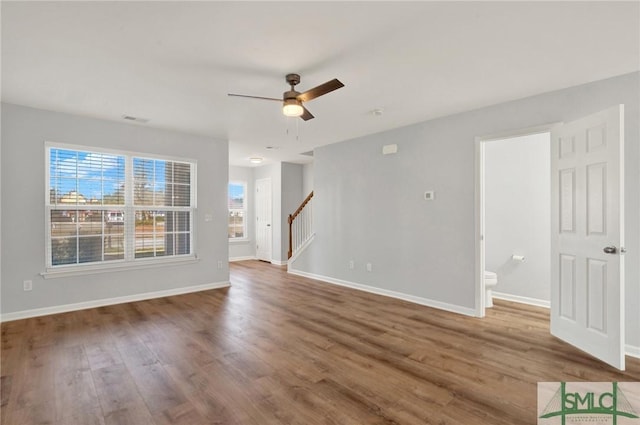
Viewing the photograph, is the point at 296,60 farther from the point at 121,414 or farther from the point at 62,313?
the point at 62,313

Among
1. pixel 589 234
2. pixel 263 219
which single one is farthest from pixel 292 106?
pixel 263 219

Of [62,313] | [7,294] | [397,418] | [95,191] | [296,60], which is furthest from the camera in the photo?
[95,191]

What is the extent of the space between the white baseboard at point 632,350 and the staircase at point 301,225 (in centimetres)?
490

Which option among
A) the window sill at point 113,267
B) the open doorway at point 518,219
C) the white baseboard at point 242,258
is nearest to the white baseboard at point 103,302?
the window sill at point 113,267

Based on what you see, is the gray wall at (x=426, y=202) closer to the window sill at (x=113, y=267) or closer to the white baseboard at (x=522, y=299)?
the white baseboard at (x=522, y=299)

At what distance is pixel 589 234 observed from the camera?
9.53 ft

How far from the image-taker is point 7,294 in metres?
3.79

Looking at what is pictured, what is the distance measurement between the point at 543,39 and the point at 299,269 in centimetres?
554

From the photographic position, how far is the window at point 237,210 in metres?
8.77

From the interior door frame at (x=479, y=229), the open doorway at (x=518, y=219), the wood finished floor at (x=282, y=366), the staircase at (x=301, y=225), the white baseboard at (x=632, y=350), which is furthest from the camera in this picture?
the staircase at (x=301, y=225)

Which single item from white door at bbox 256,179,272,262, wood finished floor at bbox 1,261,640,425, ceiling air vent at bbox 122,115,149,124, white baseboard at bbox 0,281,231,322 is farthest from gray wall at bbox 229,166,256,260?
wood finished floor at bbox 1,261,640,425

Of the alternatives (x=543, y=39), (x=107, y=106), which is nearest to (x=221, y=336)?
(x=107, y=106)

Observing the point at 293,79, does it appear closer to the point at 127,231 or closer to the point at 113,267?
the point at 127,231

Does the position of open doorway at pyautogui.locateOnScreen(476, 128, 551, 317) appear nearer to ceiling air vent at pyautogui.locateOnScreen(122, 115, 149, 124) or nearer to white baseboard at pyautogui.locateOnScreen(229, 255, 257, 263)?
ceiling air vent at pyautogui.locateOnScreen(122, 115, 149, 124)
